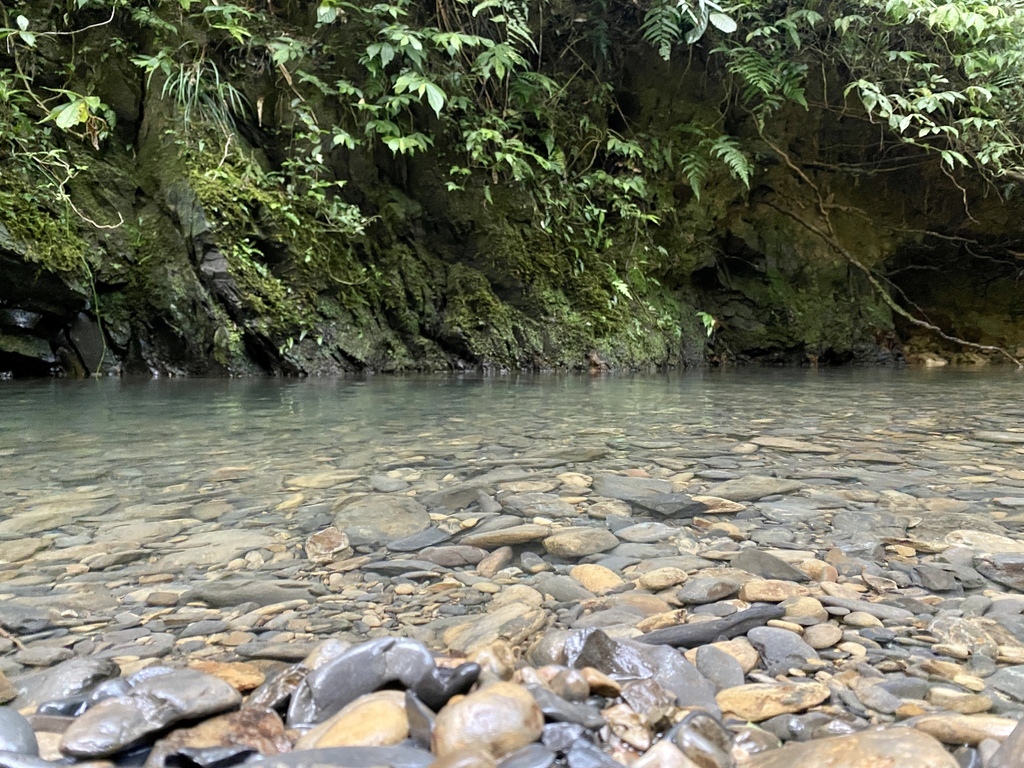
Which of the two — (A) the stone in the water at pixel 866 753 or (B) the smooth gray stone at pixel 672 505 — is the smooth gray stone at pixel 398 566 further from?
(A) the stone in the water at pixel 866 753

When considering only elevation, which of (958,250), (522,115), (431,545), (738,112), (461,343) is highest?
(738,112)

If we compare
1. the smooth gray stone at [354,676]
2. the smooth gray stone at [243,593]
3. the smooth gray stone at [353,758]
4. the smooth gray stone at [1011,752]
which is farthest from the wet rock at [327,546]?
the smooth gray stone at [1011,752]

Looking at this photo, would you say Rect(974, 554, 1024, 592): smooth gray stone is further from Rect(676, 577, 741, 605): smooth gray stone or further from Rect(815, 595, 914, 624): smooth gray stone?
Rect(676, 577, 741, 605): smooth gray stone

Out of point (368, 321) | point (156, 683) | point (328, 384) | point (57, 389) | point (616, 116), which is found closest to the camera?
point (156, 683)

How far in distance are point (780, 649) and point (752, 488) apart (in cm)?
89

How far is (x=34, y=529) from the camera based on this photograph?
136 centimetres

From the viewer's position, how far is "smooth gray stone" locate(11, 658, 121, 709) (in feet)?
2.44

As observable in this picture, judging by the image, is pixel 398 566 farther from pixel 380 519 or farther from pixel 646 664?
pixel 646 664

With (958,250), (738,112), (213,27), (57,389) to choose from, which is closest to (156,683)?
(57,389)

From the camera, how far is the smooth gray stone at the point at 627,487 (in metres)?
1.67

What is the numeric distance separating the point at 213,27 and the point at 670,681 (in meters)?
6.40

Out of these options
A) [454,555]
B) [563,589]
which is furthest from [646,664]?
[454,555]

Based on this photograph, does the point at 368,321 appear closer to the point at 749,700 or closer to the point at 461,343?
the point at 461,343

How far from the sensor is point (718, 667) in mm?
829
